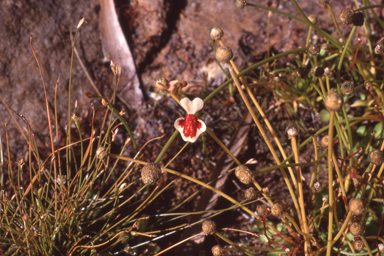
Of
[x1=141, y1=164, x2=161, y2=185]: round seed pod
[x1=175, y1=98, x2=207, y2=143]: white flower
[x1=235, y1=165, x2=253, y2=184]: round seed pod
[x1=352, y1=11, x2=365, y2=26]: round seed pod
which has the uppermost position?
[x1=352, y1=11, x2=365, y2=26]: round seed pod

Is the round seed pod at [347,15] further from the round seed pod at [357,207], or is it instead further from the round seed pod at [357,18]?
the round seed pod at [357,207]

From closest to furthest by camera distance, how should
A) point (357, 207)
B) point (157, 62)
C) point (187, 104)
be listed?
point (357, 207) → point (187, 104) → point (157, 62)

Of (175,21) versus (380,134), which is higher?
(175,21)

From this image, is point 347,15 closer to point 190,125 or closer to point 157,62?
point 190,125

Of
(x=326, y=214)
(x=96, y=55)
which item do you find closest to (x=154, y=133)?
(x=96, y=55)

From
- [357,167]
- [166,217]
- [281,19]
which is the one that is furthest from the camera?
[281,19]

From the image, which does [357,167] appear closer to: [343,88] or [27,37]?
[343,88]

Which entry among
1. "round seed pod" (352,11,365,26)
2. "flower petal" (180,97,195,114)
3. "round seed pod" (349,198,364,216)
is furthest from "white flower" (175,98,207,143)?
"round seed pod" (352,11,365,26)

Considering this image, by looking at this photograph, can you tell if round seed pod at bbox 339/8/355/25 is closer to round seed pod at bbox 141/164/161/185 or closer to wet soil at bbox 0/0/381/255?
wet soil at bbox 0/0/381/255

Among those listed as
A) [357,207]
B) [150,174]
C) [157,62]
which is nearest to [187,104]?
[150,174]
